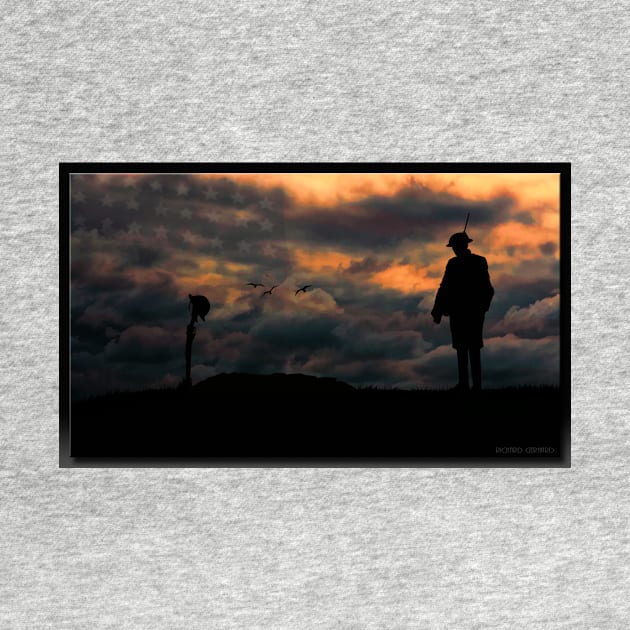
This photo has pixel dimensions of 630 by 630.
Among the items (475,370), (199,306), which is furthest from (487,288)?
(199,306)

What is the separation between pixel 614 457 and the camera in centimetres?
384

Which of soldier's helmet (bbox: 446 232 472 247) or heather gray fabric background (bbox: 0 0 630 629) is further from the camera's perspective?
soldier's helmet (bbox: 446 232 472 247)

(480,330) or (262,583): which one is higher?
(480,330)

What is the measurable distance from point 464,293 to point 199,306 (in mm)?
1253

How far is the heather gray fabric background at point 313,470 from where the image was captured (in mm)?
3816

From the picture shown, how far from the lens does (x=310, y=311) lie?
3.93 m

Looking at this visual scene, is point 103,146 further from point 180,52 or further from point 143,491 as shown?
point 143,491

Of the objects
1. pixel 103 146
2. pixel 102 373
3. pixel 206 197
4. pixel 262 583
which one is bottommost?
pixel 262 583

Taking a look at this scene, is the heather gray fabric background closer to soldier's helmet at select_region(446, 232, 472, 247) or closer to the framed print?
the framed print

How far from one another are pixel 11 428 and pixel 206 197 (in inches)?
55.6

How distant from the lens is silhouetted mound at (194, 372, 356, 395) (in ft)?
12.8

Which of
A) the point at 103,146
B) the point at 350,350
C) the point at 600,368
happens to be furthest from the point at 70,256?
the point at 600,368

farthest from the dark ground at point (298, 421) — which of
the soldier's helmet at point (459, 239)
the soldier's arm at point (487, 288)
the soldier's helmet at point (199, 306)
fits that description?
the soldier's helmet at point (459, 239)

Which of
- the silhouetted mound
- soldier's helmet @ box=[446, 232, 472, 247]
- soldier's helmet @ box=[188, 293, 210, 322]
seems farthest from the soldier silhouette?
soldier's helmet @ box=[188, 293, 210, 322]
